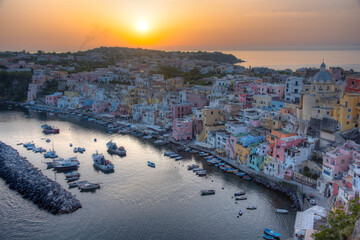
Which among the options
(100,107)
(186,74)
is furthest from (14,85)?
(186,74)

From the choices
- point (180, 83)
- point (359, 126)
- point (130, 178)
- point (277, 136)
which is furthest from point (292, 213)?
point (180, 83)

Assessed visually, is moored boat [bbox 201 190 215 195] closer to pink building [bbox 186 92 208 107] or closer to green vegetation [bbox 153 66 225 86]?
pink building [bbox 186 92 208 107]

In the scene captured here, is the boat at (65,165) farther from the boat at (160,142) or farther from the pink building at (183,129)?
the pink building at (183,129)

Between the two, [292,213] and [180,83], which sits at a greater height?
[180,83]

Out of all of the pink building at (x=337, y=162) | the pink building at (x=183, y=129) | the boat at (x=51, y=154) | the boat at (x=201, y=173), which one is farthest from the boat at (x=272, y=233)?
the boat at (x=51, y=154)

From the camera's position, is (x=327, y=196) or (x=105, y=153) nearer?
(x=327, y=196)

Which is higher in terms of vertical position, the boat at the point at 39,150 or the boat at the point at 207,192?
the boat at the point at 39,150

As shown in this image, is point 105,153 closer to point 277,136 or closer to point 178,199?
point 178,199
